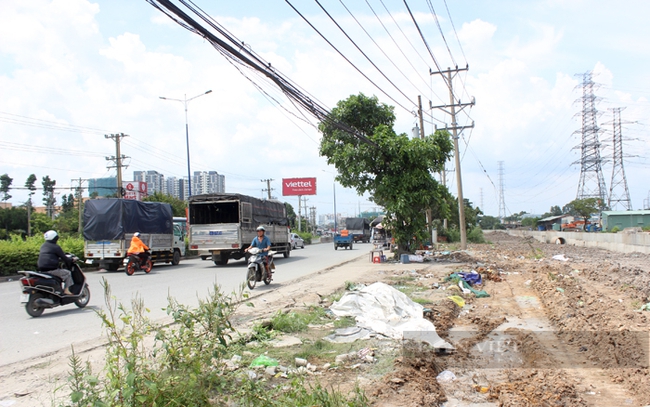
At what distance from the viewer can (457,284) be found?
13.7 meters

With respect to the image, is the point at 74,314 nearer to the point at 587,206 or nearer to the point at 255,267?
the point at 255,267

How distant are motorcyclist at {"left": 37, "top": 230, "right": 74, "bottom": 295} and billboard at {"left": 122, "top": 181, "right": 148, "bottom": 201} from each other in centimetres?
4347

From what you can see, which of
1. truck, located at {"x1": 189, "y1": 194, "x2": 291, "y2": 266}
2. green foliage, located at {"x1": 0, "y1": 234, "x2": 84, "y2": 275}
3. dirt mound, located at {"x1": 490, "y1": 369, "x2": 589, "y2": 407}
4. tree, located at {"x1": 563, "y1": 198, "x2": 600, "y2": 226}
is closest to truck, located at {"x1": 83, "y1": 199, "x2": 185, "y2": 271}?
green foliage, located at {"x1": 0, "y1": 234, "x2": 84, "y2": 275}

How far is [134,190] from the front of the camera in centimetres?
5431

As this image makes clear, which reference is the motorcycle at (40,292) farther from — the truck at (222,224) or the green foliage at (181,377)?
the truck at (222,224)

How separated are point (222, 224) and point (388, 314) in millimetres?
14291

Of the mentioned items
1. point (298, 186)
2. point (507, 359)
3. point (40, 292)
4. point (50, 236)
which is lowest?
point (507, 359)

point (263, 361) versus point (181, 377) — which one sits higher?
point (181, 377)

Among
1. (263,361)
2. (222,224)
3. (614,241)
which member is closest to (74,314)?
(263,361)

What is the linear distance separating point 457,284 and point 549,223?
9295cm

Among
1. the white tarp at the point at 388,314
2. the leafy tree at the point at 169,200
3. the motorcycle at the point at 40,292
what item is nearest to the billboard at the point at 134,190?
the leafy tree at the point at 169,200

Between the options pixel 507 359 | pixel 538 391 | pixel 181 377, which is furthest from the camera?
pixel 507 359

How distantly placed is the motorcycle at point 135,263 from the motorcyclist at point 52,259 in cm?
887

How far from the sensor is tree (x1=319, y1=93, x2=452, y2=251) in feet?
71.7
